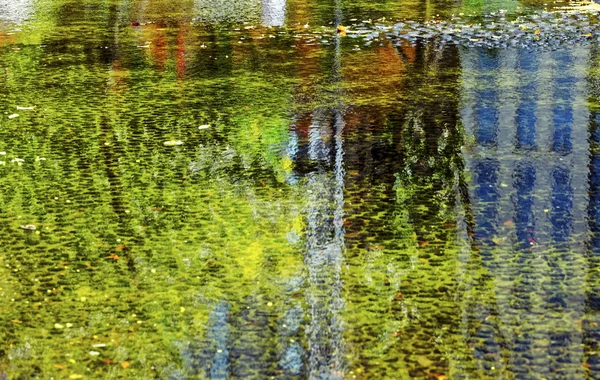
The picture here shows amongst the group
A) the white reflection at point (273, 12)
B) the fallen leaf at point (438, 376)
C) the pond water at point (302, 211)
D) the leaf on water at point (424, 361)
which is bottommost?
the fallen leaf at point (438, 376)

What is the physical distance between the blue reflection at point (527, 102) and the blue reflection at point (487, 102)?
0.50ft

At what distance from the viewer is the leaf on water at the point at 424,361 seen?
313cm

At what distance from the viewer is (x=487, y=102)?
267 inches

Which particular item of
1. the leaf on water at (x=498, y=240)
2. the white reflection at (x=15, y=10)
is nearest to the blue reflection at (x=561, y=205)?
the leaf on water at (x=498, y=240)

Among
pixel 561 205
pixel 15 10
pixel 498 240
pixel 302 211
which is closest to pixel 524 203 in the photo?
pixel 561 205

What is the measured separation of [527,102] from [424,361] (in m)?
3.92

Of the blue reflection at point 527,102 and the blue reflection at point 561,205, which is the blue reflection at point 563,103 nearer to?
the blue reflection at point 527,102

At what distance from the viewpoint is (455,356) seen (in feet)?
10.4

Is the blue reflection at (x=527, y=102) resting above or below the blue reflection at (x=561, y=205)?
above

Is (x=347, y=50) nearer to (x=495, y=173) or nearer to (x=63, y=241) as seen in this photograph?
(x=495, y=173)

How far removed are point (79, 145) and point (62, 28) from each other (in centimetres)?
493

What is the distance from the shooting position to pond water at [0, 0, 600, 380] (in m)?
3.27

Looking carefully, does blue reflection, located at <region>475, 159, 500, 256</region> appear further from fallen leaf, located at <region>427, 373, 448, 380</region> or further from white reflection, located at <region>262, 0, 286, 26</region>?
white reflection, located at <region>262, 0, 286, 26</region>

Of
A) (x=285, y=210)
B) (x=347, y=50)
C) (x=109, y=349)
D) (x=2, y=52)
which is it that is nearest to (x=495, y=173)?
(x=285, y=210)
